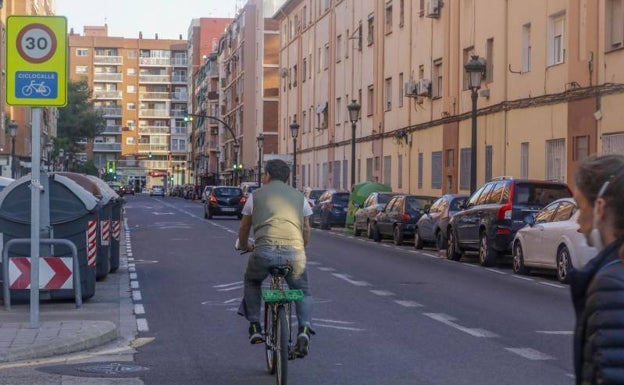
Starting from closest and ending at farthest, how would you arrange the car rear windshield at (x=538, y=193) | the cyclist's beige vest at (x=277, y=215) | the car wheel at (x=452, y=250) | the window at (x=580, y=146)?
1. the cyclist's beige vest at (x=277, y=215)
2. the car rear windshield at (x=538, y=193)
3. the car wheel at (x=452, y=250)
4. the window at (x=580, y=146)

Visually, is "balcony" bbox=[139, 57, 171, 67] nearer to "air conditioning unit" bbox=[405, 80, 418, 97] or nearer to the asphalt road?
"air conditioning unit" bbox=[405, 80, 418, 97]

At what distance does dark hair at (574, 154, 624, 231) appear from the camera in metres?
3.35

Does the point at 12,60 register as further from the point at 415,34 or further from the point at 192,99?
the point at 192,99

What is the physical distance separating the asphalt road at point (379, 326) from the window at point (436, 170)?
17.1 meters

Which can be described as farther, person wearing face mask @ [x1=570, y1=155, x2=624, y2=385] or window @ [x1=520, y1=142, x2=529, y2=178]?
window @ [x1=520, y1=142, x2=529, y2=178]

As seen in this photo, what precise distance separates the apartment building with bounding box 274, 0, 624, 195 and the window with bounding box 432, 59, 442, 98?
36 mm

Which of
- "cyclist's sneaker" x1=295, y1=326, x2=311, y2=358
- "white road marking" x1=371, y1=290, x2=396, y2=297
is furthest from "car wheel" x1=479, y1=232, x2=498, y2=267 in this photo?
"cyclist's sneaker" x1=295, y1=326, x2=311, y2=358

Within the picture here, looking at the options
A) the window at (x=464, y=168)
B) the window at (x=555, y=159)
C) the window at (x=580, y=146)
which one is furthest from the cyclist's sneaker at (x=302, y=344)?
the window at (x=464, y=168)

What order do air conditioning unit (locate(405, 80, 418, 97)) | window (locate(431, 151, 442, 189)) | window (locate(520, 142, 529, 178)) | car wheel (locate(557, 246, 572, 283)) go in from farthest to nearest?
air conditioning unit (locate(405, 80, 418, 97)), window (locate(431, 151, 442, 189)), window (locate(520, 142, 529, 178)), car wheel (locate(557, 246, 572, 283))

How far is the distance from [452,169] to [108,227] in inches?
851

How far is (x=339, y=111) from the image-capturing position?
57406 mm

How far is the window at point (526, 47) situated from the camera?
1240 inches

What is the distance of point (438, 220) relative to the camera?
26469 mm

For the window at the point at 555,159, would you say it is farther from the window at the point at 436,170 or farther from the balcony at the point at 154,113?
the balcony at the point at 154,113
